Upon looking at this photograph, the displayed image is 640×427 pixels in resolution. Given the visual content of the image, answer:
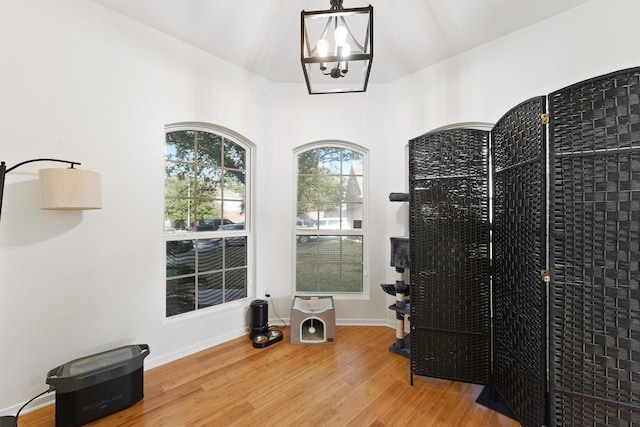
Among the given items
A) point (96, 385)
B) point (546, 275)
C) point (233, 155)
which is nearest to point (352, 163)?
point (233, 155)

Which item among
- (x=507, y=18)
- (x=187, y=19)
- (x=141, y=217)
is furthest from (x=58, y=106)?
(x=507, y=18)

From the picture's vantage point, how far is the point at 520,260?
5.51 ft

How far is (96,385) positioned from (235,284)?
1447 millimetres

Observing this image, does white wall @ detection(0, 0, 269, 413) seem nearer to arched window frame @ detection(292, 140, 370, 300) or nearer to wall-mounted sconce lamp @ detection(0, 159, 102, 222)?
wall-mounted sconce lamp @ detection(0, 159, 102, 222)

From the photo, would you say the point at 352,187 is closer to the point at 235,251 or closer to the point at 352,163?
the point at 352,163

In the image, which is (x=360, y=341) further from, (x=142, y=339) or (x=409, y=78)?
(x=409, y=78)

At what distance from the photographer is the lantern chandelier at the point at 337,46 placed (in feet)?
4.44

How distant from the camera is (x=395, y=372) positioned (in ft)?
7.77

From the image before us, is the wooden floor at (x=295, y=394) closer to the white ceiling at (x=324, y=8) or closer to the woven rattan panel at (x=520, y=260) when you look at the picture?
the woven rattan panel at (x=520, y=260)

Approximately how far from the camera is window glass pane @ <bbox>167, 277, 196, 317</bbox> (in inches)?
103

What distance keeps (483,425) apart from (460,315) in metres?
0.68

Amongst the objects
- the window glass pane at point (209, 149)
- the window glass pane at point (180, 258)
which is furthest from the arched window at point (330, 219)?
the window glass pane at point (180, 258)

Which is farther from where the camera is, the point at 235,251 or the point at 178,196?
the point at 235,251

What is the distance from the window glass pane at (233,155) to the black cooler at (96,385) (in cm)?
196
